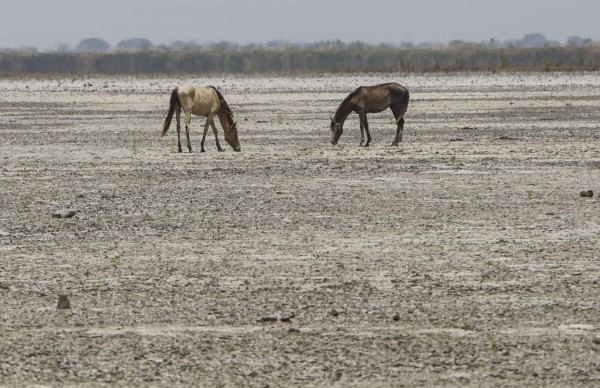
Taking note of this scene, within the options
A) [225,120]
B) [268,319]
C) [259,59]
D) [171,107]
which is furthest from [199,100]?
[259,59]

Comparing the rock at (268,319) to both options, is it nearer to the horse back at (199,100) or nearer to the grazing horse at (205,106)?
the grazing horse at (205,106)

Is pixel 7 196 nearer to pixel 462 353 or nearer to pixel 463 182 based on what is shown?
pixel 463 182

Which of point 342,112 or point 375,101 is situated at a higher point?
point 375,101

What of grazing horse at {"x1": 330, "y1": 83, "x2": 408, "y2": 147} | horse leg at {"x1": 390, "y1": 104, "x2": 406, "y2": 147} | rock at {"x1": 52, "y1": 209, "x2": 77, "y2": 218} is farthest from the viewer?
grazing horse at {"x1": 330, "y1": 83, "x2": 408, "y2": 147}

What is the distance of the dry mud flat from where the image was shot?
335 inches

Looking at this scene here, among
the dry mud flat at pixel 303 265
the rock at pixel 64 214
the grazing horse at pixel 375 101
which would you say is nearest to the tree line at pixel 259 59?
the grazing horse at pixel 375 101

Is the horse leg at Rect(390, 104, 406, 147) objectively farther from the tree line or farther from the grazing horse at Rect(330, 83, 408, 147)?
the tree line

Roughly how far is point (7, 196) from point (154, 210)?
8.99 ft

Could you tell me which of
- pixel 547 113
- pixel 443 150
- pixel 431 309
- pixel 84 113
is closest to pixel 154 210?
pixel 431 309

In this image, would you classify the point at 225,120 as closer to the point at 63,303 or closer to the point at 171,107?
the point at 171,107

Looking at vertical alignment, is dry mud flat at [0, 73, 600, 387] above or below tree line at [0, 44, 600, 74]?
above

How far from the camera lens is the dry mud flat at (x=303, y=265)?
8.50 metres

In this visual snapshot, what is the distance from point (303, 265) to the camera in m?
12.1

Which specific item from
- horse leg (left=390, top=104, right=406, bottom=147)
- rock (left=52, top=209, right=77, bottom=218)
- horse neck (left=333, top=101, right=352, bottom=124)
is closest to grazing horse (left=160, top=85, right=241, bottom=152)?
horse neck (left=333, top=101, right=352, bottom=124)
